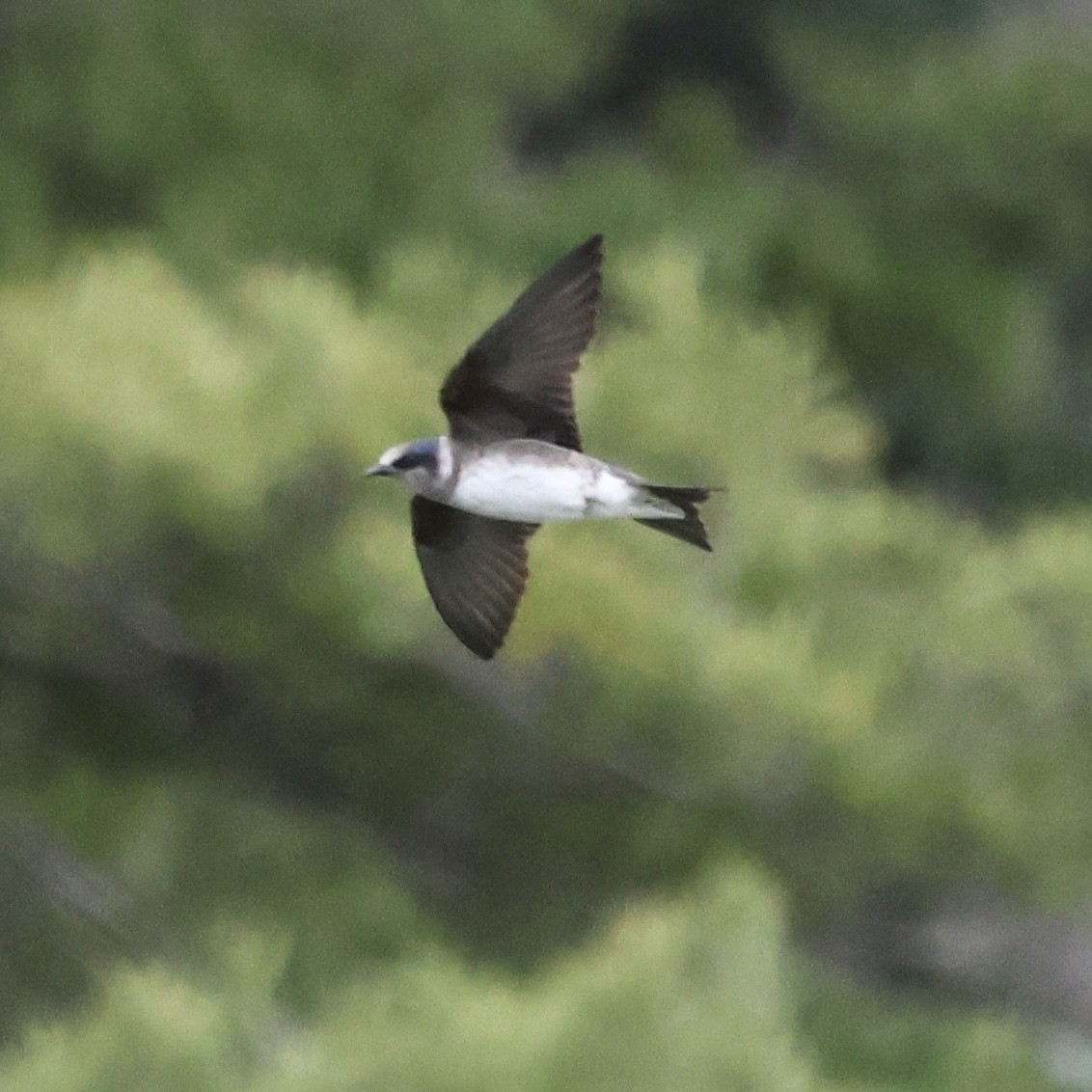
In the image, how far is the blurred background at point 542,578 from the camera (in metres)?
1.81

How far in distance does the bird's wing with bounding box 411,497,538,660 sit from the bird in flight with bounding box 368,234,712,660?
0.10 feet

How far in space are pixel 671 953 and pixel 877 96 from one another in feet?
7.31

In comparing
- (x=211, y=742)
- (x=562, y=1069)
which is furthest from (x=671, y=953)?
(x=211, y=742)

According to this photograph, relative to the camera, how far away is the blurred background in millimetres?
1811

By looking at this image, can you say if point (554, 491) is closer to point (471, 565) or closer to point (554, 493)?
point (554, 493)

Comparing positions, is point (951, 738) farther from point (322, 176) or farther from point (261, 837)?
point (322, 176)

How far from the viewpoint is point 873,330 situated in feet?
11.7

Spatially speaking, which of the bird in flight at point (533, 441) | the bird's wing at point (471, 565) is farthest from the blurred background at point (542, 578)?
the bird in flight at point (533, 441)

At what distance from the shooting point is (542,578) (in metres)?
1.88

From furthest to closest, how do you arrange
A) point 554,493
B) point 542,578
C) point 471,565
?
point 542,578 < point 471,565 < point 554,493

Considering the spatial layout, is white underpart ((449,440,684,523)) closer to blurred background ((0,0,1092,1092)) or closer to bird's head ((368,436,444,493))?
bird's head ((368,436,444,493))

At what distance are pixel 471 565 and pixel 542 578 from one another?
769 millimetres

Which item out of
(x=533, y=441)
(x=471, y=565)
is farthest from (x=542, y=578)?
(x=533, y=441)

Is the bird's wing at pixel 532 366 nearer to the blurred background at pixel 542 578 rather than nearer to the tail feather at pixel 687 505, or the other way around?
the tail feather at pixel 687 505
